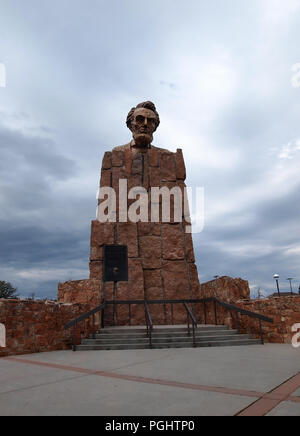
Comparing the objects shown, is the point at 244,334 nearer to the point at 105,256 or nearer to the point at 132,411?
the point at 105,256

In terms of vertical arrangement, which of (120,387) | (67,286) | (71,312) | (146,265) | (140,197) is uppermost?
(140,197)

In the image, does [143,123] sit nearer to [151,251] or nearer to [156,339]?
[151,251]

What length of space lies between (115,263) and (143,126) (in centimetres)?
476

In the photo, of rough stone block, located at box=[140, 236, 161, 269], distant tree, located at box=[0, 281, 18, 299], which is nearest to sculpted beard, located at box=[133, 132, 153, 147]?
rough stone block, located at box=[140, 236, 161, 269]

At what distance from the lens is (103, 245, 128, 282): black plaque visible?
915 cm

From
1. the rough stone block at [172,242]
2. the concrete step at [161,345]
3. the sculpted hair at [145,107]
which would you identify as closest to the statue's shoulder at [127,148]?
the sculpted hair at [145,107]

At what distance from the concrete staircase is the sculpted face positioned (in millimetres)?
6285

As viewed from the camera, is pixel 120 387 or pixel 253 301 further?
pixel 253 301

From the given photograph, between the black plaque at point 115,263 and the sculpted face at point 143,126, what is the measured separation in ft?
12.3

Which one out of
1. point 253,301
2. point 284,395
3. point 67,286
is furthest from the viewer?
point 67,286

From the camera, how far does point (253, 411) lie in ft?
7.98

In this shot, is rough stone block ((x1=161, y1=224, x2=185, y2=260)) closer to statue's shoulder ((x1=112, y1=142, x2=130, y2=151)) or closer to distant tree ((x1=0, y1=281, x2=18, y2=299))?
statue's shoulder ((x1=112, y1=142, x2=130, y2=151))
